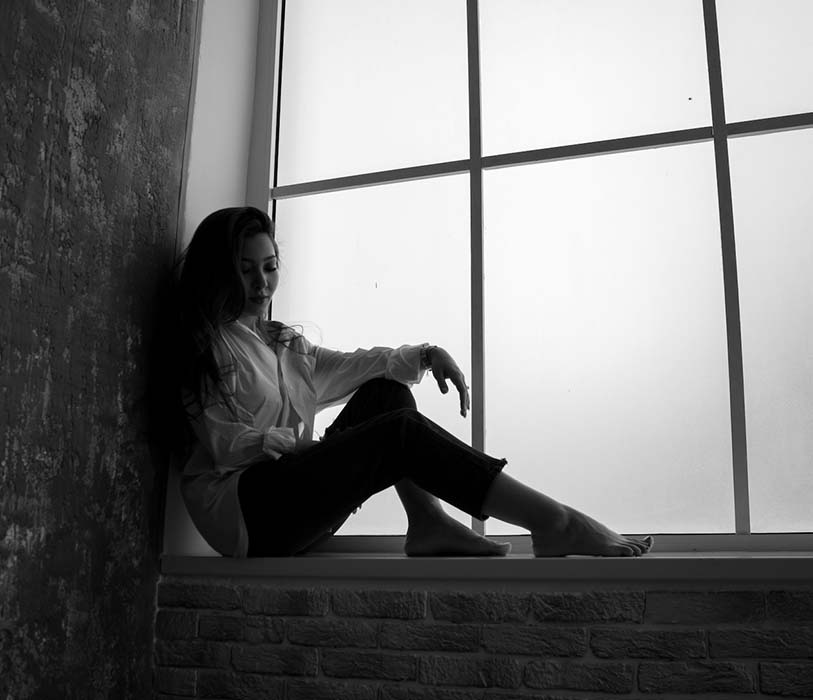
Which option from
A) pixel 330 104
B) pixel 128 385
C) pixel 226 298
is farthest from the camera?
pixel 330 104

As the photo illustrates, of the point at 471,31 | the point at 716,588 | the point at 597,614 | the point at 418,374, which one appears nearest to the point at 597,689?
the point at 597,614

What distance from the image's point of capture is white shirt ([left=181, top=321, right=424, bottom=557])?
6.82 ft

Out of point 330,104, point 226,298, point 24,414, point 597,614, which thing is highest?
point 330,104

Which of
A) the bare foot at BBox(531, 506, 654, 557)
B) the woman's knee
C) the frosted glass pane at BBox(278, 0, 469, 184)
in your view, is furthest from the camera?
the frosted glass pane at BBox(278, 0, 469, 184)

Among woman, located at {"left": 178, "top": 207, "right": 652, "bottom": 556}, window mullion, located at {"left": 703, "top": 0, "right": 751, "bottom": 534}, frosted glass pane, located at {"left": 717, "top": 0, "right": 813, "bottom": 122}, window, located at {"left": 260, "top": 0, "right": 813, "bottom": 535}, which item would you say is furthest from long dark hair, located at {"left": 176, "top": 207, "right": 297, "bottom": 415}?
frosted glass pane, located at {"left": 717, "top": 0, "right": 813, "bottom": 122}

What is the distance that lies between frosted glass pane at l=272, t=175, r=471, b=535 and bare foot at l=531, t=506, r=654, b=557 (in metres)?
0.61

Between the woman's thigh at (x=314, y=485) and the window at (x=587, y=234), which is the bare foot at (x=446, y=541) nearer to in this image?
the woman's thigh at (x=314, y=485)

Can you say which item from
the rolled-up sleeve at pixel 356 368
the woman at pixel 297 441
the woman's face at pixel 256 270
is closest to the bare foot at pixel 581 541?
the woman at pixel 297 441

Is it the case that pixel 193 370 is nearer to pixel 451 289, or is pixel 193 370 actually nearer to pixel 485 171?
pixel 451 289

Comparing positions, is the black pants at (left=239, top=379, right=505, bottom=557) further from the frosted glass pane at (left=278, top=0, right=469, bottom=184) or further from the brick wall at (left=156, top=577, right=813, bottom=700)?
the frosted glass pane at (left=278, top=0, right=469, bottom=184)

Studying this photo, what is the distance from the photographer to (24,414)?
1708 millimetres

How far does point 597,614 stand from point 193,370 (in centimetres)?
114

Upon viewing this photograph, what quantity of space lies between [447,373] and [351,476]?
423 mm

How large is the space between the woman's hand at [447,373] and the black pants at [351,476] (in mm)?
231
